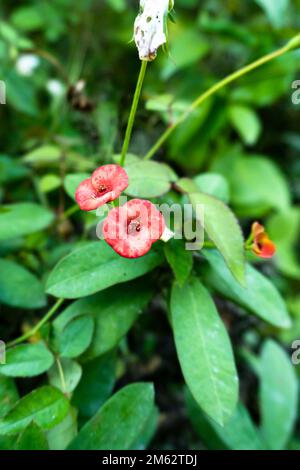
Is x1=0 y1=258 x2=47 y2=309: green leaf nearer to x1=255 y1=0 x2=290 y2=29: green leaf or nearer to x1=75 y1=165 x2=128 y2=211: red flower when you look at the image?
x1=75 y1=165 x2=128 y2=211: red flower

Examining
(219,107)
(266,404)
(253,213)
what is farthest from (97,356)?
(219,107)

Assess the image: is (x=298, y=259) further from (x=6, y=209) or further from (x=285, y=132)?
(x=6, y=209)

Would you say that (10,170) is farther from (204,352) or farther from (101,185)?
(204,352)

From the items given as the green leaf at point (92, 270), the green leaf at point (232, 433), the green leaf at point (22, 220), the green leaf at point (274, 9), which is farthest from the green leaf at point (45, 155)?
the green leaf at point (274, 9)

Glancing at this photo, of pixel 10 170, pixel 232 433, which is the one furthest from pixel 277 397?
pixel 10 170

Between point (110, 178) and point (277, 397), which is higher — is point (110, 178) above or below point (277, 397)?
above
